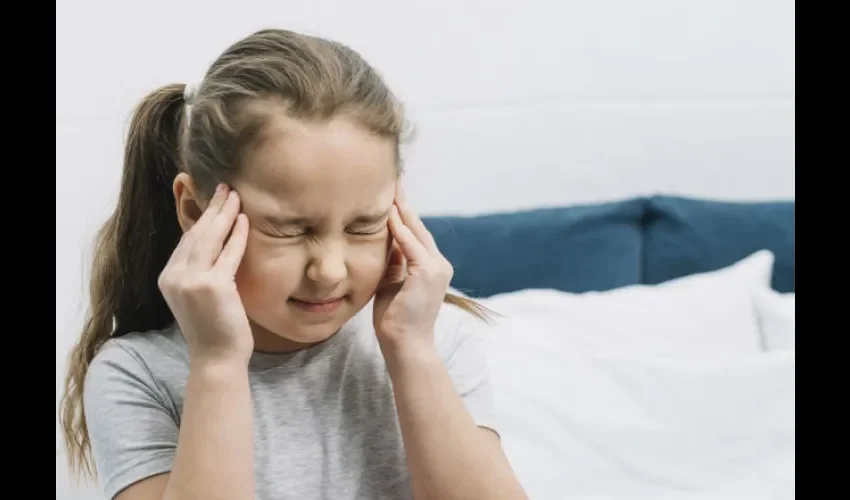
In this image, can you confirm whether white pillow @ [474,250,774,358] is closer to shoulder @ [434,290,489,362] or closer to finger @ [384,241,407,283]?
shoulder @ [434,290,489,362]

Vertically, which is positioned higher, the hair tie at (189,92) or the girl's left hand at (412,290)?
the hair tie at (189,92)

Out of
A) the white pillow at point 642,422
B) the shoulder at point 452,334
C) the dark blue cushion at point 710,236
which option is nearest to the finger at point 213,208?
the shoulder at point 452,334

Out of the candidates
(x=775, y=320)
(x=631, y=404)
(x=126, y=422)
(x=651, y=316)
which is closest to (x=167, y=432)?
(x=126, y=422)

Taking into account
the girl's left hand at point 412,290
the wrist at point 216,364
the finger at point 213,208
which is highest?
the finger at point 213,208

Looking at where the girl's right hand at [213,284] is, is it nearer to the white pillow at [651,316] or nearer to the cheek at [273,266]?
the cheek at [273,266]

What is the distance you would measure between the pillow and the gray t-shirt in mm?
509

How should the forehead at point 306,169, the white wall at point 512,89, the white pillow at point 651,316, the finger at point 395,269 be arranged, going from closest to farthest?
the forehead at point 306,169
the finger at point 395,269
the white wall at point 512,89
the white pillow at point 651,316

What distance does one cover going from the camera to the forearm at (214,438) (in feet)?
1.94

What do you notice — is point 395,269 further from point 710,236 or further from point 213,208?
point 710,236

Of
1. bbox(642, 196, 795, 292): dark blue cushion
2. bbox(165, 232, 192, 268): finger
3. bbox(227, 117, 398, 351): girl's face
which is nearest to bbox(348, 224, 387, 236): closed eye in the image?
bbox(227, 117, 398, 351): girl's face

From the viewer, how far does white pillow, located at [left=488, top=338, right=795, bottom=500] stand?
0.91 metres

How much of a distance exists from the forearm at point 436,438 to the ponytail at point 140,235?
0.20 meters

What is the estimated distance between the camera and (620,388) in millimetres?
958
